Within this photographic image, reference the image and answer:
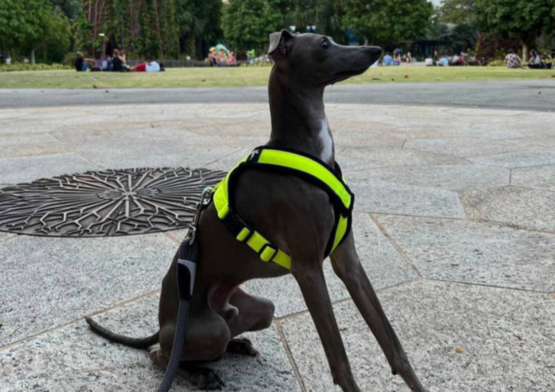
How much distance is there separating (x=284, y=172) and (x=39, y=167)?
429cm

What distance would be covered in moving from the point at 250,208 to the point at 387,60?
55578 mm

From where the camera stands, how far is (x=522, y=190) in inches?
173

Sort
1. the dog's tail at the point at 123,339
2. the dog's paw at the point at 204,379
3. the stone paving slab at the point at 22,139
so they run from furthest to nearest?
the stone paving slab at the point at 22,139 < the dog's tail at the point at 123,339 < the dog's paw at the point at 204,379

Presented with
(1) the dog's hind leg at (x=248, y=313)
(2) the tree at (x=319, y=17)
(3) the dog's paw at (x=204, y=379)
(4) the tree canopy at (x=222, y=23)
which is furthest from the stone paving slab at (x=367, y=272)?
(2) the tree at (x=319, y=17)

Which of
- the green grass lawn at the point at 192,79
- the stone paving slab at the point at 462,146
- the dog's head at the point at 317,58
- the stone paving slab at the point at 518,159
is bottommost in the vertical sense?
the stone paving slab at the point at 518,159

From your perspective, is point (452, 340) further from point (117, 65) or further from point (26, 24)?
point (26, 24)

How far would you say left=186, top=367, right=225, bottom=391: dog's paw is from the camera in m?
1.90

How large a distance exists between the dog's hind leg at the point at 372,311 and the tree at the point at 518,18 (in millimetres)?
50259

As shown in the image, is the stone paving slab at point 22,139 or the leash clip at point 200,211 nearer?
the leash clip at point 200,211

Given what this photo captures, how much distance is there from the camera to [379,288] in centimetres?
266

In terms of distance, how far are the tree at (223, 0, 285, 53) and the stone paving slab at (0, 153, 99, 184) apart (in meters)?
62.1

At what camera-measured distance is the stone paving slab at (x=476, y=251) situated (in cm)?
277

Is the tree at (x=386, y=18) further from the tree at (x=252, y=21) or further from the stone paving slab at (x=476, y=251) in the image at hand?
the stone paving slab at (x=476, y=251)

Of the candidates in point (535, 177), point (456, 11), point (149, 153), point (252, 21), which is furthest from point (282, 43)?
point (456, 11)
